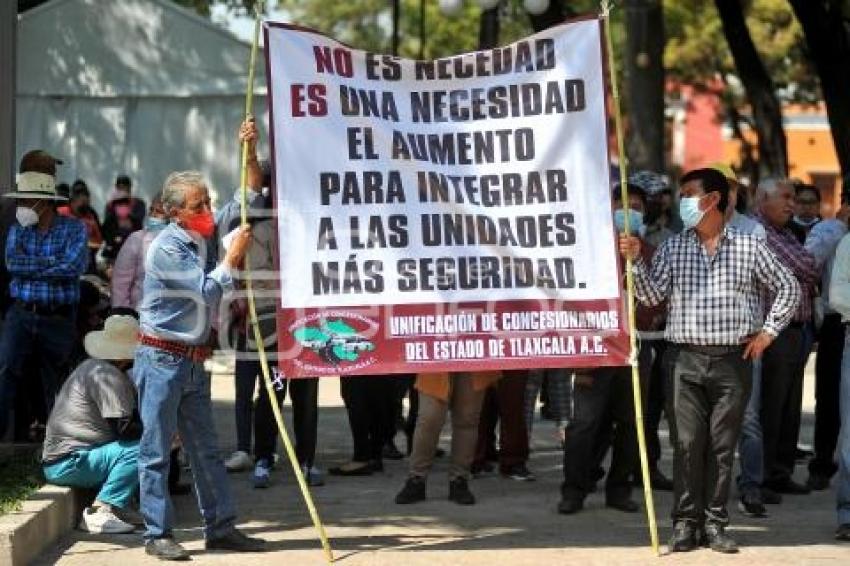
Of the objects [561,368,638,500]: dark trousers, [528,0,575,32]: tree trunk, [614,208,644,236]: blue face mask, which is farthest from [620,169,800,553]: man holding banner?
[528,0,575,32]: tree trunk

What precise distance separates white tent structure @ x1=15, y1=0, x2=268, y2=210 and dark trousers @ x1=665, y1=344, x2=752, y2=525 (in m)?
13.8

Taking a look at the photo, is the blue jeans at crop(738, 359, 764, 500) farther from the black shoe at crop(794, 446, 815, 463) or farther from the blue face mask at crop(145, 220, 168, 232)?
the blue face mask at crop(145, 220, 168, 232)

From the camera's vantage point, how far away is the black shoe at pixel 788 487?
36.9ft

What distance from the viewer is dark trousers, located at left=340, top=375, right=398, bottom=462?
38.6 ft

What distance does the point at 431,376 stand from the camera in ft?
34.1

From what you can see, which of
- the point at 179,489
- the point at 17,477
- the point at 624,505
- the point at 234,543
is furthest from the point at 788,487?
the point at 17,477

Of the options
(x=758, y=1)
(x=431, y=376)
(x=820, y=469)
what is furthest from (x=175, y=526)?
(x=758, y=1)

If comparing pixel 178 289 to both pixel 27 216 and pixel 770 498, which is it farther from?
pixel 770 498

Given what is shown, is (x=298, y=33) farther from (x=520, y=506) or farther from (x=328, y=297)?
(x=520, y=506)

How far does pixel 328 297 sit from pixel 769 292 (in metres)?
2.27

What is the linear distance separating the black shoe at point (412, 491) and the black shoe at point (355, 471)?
1.22 m

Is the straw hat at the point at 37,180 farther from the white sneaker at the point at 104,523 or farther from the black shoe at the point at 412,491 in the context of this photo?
the black shoe at the point at 412,491

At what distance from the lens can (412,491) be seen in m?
10.6

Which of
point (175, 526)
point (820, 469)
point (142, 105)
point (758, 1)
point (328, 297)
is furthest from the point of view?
point (758, 1)
